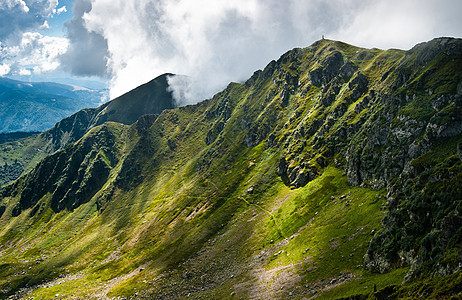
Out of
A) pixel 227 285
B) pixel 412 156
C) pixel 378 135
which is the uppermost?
pixel 378 135

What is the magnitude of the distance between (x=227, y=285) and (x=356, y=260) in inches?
2111

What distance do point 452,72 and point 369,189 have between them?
83572mm

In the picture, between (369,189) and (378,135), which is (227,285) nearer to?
(369,189)

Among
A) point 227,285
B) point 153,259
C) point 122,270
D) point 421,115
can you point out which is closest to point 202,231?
point 153,259

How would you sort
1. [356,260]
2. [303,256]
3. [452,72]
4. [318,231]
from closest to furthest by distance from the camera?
[356,260], [303,256], [318,231], [452,72]

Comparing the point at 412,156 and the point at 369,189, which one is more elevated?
the point at 412,156

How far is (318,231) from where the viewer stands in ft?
407

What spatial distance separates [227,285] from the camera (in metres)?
112

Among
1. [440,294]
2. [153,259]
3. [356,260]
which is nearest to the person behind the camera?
[440,294]

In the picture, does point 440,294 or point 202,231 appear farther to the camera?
point 202,231

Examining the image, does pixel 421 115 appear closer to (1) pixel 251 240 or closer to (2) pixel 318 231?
(2) pixel 318 231

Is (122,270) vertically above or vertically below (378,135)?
below

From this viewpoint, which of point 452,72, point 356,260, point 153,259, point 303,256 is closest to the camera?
point 356,260

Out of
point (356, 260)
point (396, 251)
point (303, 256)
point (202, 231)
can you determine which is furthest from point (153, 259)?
point (396, 251)
